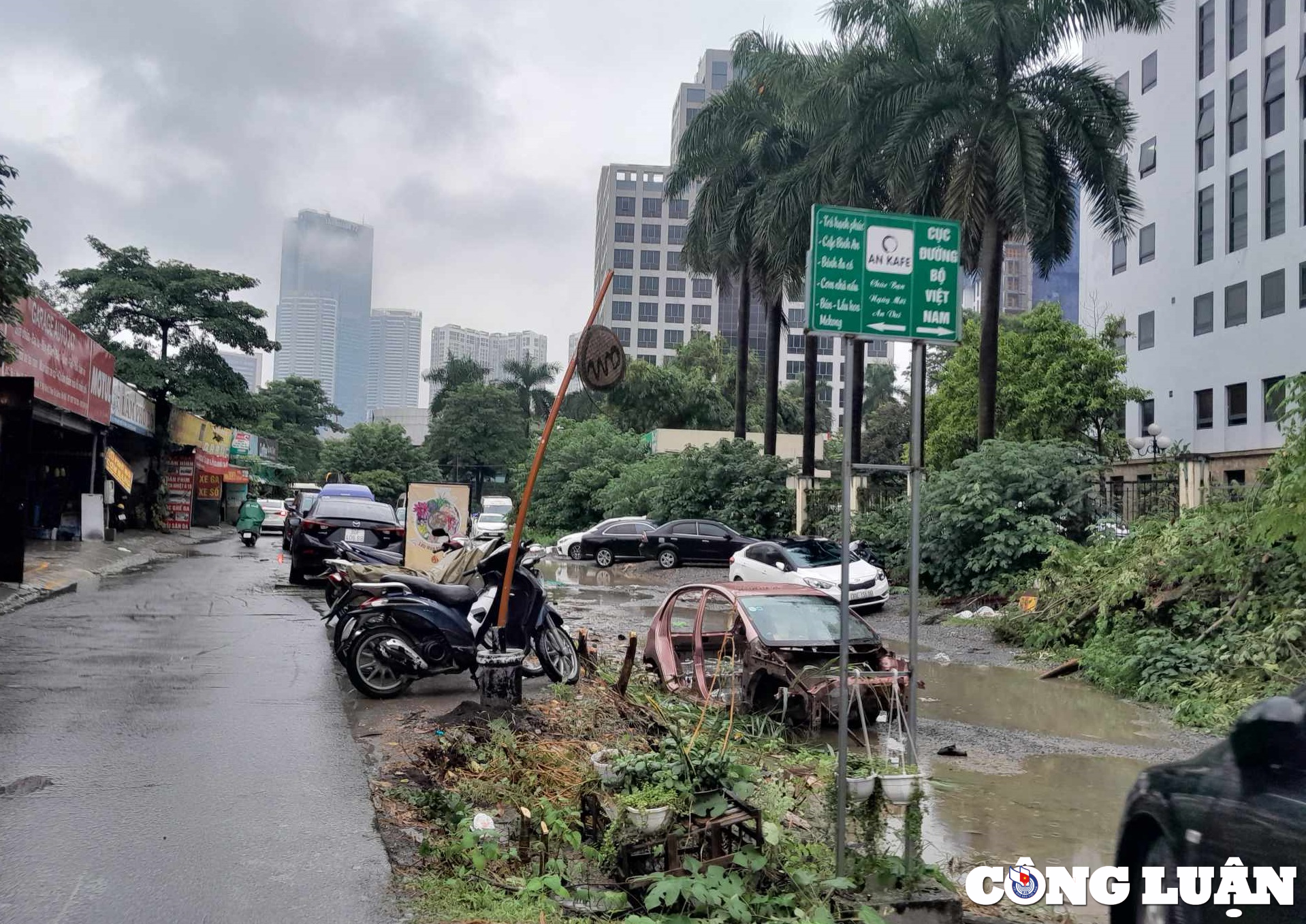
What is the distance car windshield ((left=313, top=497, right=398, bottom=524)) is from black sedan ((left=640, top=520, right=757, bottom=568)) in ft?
36.3

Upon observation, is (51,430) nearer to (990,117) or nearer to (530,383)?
(990,117)

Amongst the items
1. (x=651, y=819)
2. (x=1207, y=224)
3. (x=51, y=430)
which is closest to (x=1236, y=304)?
(x=1207, y=224)

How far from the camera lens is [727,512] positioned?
33.0m

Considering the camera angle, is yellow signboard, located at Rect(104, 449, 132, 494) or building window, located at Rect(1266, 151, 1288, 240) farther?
building window, located at Rect(1266, 151, 1288, 240)

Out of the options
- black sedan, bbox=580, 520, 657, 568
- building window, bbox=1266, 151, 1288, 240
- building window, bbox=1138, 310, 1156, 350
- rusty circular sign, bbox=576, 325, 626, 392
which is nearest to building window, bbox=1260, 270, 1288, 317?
building window, bbox=1266, 151, 1288, 240

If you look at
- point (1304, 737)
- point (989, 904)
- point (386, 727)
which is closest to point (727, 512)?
point (386, 727)

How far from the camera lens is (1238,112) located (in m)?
36.4

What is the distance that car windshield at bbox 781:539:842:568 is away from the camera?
21.4 meters

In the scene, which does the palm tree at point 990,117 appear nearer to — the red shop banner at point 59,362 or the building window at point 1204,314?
the building window at point 1204,314

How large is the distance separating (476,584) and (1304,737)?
8251 mm

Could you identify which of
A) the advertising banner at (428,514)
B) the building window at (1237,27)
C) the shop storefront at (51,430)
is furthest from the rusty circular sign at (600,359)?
the building window at (1237,27)

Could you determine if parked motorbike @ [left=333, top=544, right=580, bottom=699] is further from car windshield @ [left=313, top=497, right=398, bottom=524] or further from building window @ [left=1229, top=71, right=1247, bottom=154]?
building window @ [left=1229, top=71, right=1247, bottom=154]

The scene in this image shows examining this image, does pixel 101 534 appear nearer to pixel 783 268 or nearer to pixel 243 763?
pixel 783 268

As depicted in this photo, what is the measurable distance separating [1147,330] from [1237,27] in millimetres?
11226
